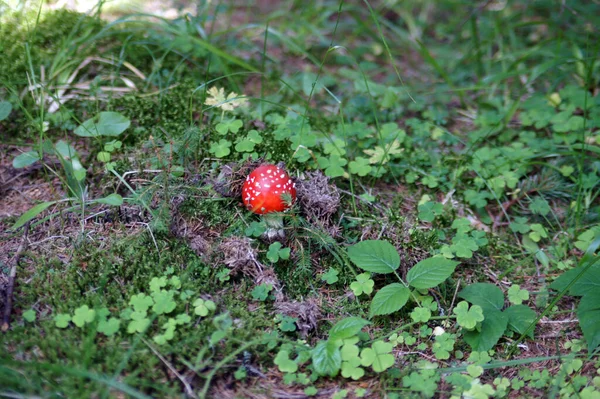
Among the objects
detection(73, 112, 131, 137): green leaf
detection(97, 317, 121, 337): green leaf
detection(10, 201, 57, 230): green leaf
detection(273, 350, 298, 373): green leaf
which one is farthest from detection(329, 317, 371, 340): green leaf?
detection(73, 112, 131, 137): green leaf

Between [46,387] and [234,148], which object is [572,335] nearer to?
[234,148]

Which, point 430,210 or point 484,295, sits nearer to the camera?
point 484,295

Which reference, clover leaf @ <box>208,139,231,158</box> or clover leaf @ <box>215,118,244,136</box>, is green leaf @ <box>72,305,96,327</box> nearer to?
clover leaf @ <box>208,139,231,158</box>

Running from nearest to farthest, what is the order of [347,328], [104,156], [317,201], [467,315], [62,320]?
[62,320] → [347,328] → [467,315] → [317,201] → [104,156]

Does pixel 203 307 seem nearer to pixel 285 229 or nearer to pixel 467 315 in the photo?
pixel 285 229

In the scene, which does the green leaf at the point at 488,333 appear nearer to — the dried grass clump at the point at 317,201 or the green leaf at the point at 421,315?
the green leaf at the point at 421,315

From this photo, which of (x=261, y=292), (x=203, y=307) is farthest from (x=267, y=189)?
(x=203, y=307)

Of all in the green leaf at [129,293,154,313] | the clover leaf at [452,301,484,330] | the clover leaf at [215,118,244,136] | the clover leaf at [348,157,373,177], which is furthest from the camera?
the clover leaf at [348,157,373,177]
